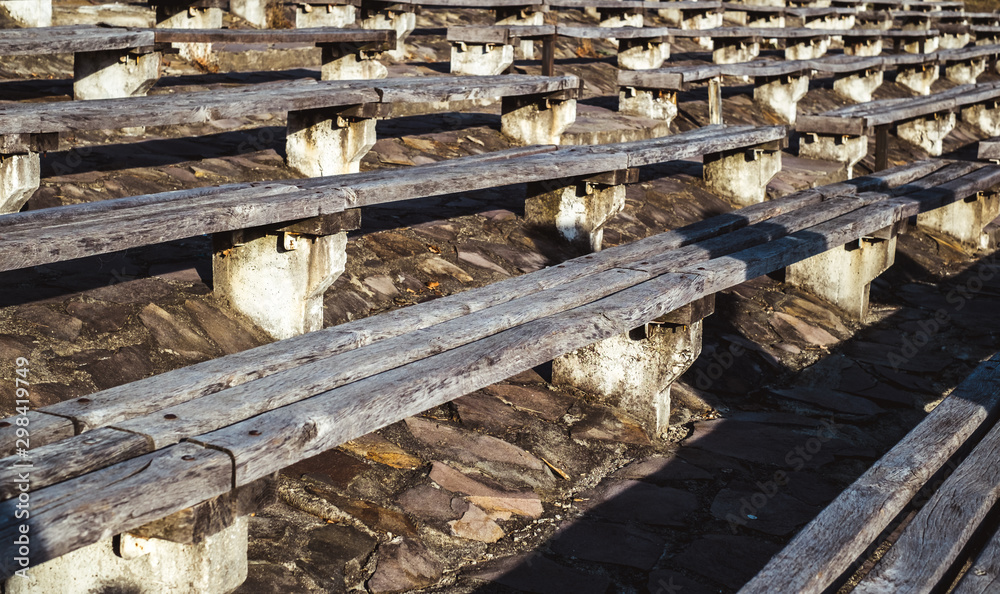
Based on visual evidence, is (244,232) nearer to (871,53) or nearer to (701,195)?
(701,195)

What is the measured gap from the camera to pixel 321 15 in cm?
886

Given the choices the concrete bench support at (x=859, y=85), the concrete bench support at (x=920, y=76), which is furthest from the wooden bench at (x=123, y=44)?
the concrete bench support at (x=920, y=76)

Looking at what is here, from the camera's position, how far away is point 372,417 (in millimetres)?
2523

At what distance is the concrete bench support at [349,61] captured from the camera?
23.3 feet

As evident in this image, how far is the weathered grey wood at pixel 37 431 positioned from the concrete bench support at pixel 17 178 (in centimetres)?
210

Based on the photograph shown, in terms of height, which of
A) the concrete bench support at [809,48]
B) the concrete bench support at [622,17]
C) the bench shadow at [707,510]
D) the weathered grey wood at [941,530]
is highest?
the concrete bench support at [622,17]

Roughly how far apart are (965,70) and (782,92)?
6.88 meters

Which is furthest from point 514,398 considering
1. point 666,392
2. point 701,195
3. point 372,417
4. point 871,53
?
point 871,53

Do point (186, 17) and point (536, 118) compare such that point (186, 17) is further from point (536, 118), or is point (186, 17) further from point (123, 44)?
point (536, 118)

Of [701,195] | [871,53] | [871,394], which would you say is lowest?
[871,394]

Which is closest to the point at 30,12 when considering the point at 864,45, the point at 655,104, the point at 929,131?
the point at 655,104

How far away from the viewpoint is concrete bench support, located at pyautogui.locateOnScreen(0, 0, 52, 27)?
22.7 feet

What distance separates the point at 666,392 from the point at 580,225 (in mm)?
1719

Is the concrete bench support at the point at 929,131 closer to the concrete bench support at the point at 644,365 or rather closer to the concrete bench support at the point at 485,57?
the concrete bench support at the point at 485,57
